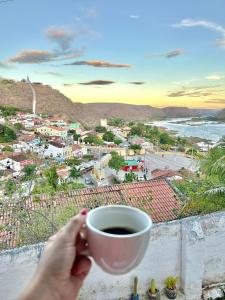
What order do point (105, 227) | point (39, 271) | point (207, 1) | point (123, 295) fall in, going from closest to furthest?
1. point (39, 271)
2. point (105, 227)
3. point (123, 295)
4. point (207, 1)

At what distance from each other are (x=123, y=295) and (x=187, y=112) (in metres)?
7.80

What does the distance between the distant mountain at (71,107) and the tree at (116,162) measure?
1269 millimetres

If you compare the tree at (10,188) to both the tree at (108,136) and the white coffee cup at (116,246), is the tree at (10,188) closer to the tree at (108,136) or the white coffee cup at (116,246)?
the white coffee cup at (116,246)

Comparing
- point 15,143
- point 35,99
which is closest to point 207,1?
point 35,99

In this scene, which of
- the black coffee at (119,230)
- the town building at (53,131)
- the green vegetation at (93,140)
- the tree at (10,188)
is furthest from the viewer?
the green vegetation at (93,140)

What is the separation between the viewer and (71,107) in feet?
34.8

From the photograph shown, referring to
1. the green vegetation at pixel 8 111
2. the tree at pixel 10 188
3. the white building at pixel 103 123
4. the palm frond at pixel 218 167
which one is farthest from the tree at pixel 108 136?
the palm frond at pixel 218 167

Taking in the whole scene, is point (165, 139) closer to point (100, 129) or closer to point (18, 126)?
point (100, 129)

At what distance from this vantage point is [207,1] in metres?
10.6

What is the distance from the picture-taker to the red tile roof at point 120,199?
103 inches

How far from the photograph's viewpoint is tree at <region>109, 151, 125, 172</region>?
9.47 meters

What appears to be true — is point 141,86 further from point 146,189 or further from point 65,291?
point 65,291

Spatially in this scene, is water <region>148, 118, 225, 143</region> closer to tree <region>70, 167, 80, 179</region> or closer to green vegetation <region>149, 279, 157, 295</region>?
tree <region>70, 167, 80, 179</region>

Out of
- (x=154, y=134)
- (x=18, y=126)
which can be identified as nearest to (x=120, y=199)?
(x=18, y=126)
